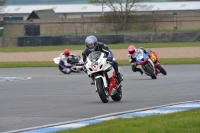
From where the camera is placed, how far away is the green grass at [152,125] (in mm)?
8305

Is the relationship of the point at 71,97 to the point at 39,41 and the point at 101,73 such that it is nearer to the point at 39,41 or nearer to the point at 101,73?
the point at 101,73

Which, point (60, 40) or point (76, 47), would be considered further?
point (60, 40)

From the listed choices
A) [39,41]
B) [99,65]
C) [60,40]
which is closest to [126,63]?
[60,40]

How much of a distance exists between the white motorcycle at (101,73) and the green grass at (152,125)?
3386mm

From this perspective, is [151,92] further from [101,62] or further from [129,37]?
[129,37]

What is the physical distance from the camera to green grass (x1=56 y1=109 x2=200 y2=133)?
8.30 metres

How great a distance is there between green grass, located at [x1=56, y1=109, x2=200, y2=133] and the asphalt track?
4.87 ft

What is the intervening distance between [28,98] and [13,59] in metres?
20.0

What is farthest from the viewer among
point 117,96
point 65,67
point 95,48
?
point 65,67

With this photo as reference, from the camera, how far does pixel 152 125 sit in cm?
877

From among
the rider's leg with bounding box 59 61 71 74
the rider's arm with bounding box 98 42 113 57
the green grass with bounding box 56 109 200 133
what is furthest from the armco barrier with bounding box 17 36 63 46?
the green grass with bounding box 56 109 200 133

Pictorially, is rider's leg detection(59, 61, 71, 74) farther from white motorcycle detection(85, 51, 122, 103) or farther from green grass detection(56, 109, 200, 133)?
green grass detection(56, 109, 200, 133)

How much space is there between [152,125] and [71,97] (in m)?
6.66

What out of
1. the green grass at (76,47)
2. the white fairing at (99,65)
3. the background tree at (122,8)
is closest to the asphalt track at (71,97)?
the white fairing at (99,65)
